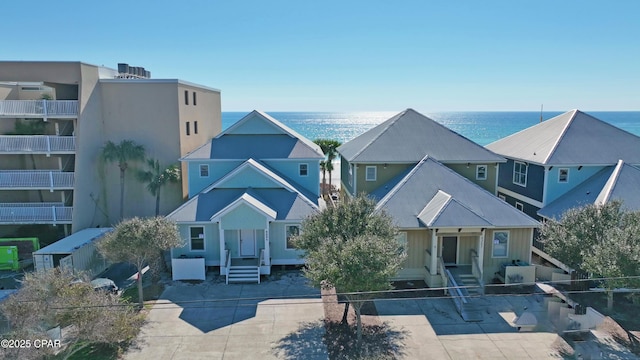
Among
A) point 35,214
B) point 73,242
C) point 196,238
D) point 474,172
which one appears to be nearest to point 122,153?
point 35,214

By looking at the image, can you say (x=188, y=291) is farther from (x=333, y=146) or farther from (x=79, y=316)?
(x=333, y=146)

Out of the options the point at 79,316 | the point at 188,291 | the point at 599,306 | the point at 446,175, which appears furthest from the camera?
the point at 446,175

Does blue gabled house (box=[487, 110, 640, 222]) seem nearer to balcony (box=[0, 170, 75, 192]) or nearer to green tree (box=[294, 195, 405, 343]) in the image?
green tree (box=[294, 195, 405, 343])

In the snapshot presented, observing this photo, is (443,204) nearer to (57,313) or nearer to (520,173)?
(520,173)

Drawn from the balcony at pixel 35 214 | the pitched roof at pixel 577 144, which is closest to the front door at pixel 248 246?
the balcony at pixel 35 214

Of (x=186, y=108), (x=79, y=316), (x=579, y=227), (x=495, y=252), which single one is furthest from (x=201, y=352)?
(x=186, y=108)

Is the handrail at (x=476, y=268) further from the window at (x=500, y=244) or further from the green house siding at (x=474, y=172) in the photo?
the green house siding at (x=474, y=172)
